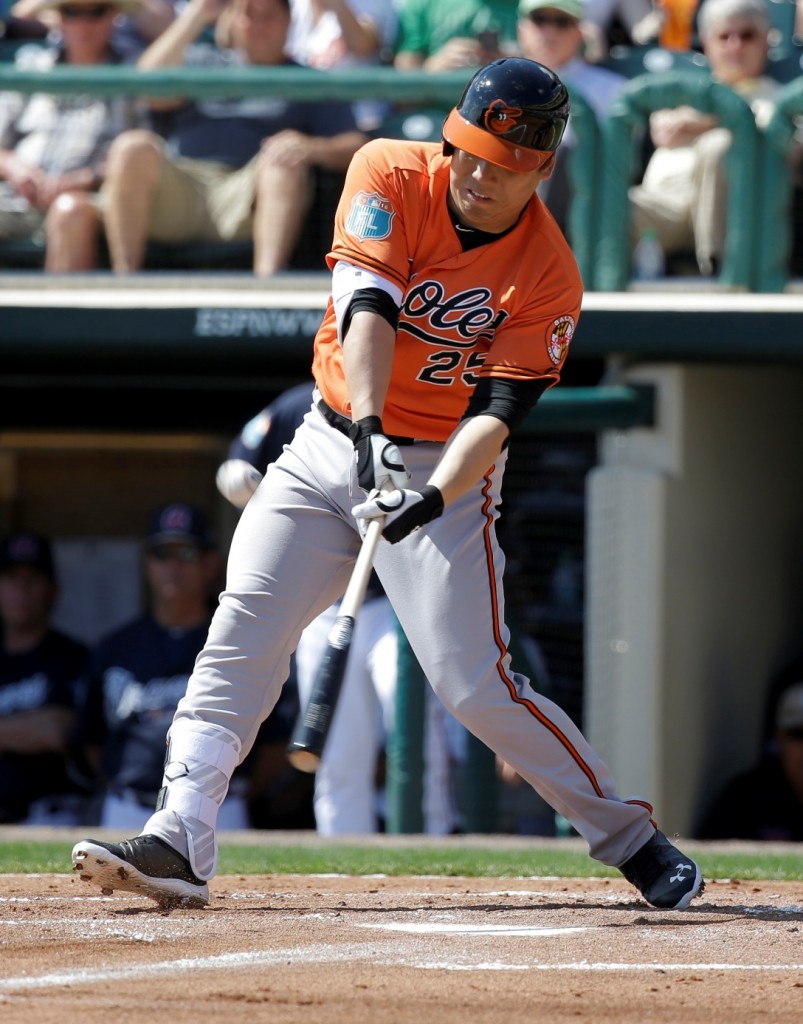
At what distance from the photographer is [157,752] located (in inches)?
244

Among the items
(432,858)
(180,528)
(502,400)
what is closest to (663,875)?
(502,400)

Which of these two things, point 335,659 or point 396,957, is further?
point 335,659

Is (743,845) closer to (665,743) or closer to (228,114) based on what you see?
(665,743)

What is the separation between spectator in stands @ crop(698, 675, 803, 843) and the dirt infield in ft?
8.44

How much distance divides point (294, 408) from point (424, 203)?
2.34 metres

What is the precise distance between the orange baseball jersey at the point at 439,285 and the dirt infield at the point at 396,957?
1002mm

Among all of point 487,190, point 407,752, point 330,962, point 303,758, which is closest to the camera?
point 330,962

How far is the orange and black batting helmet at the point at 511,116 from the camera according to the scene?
10.3 feet

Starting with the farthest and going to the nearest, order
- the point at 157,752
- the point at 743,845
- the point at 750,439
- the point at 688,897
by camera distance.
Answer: the point at 750,439 < the point at 157,752 < the point at 743,845 < the point at 688,897

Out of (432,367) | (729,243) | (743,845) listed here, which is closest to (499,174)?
(432,367)

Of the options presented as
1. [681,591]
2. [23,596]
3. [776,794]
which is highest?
[681,591]

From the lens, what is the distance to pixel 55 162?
6.62m

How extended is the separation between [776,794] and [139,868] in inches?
149

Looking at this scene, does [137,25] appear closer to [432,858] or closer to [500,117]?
[432,858]
